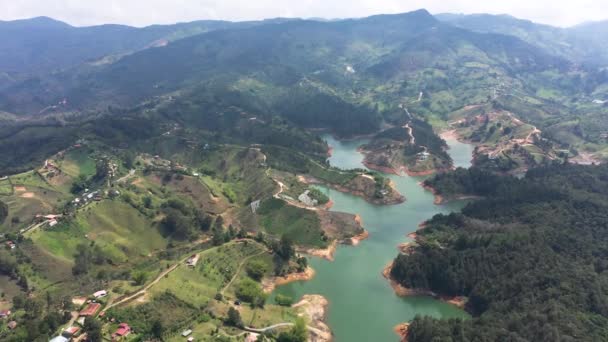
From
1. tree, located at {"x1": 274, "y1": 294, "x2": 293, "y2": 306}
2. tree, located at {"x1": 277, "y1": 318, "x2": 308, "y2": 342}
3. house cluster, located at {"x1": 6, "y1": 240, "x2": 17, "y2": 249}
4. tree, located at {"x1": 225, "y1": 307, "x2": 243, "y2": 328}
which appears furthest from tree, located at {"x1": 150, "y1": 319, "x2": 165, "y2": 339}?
house cluster, located at {"x1": 6, "y1": 240, "x2": 17, "y2": 249}

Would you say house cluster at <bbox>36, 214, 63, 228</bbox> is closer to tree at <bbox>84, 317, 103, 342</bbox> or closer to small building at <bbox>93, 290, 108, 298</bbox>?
small building at <bbox>93, 290, 108, 298</bbox>

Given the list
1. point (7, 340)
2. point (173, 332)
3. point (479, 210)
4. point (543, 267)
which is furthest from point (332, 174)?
point (7, 340)

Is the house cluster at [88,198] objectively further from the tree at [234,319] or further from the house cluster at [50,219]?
the tree at [234,319]

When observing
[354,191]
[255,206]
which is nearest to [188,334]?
[255,206]

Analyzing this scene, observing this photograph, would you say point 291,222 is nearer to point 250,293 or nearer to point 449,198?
point 250,293

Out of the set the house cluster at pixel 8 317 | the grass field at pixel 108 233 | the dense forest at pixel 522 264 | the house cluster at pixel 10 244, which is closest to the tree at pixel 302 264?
the dense forest at pixel 522 264

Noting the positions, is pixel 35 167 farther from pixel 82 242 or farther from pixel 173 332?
pixel 173 332
